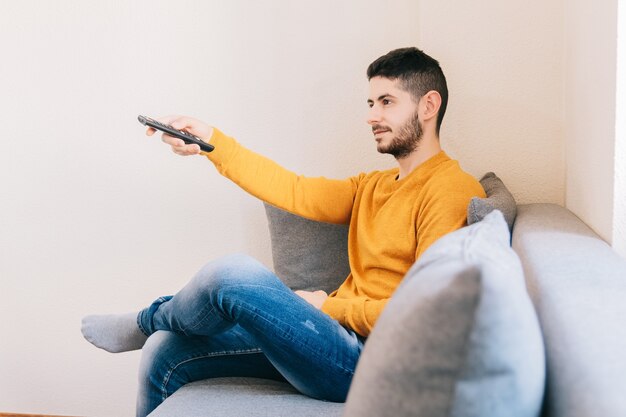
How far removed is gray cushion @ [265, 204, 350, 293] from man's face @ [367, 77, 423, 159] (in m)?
0.27

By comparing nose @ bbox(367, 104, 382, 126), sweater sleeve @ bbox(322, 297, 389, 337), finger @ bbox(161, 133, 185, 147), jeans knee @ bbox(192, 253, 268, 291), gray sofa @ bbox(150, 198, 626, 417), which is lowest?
sweater sleeve @ bbox(322, 297, 389, 337)

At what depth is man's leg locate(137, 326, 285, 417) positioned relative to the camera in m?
1.58

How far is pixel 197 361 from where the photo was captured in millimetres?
1599

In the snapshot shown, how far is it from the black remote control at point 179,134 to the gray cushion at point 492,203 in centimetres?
70

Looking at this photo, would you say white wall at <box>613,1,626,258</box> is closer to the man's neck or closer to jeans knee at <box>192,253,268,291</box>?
the man's neck

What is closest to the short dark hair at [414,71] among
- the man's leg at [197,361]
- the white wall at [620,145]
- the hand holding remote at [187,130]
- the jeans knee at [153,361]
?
the hand holding remote at [187,130]

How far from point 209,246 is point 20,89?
831 mm

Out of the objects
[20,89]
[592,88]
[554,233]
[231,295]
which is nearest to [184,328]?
[231,295]

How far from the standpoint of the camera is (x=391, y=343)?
2.32 ft

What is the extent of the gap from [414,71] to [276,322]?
792 mm

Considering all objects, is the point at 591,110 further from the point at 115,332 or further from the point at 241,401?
the point at 115,332

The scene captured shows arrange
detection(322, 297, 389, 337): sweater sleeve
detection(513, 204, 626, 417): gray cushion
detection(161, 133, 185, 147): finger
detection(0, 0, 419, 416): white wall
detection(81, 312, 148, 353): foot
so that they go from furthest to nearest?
detection(0, 0, 419, 416): white wall
detection(161, 133, 185, 147): finger
detection(81, 312, 148, 353): foot
detection(322, 297, 389, 337): sweater sleeve
detection(513, 204, 626, 417): gray cushion

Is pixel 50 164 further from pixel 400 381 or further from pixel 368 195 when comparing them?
pixel 400 381

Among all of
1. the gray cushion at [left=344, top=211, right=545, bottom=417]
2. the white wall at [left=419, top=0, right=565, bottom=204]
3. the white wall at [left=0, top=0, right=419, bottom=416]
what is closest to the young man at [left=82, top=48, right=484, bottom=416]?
the white wall at [left=419, top=0, right=565, bottom=204]
